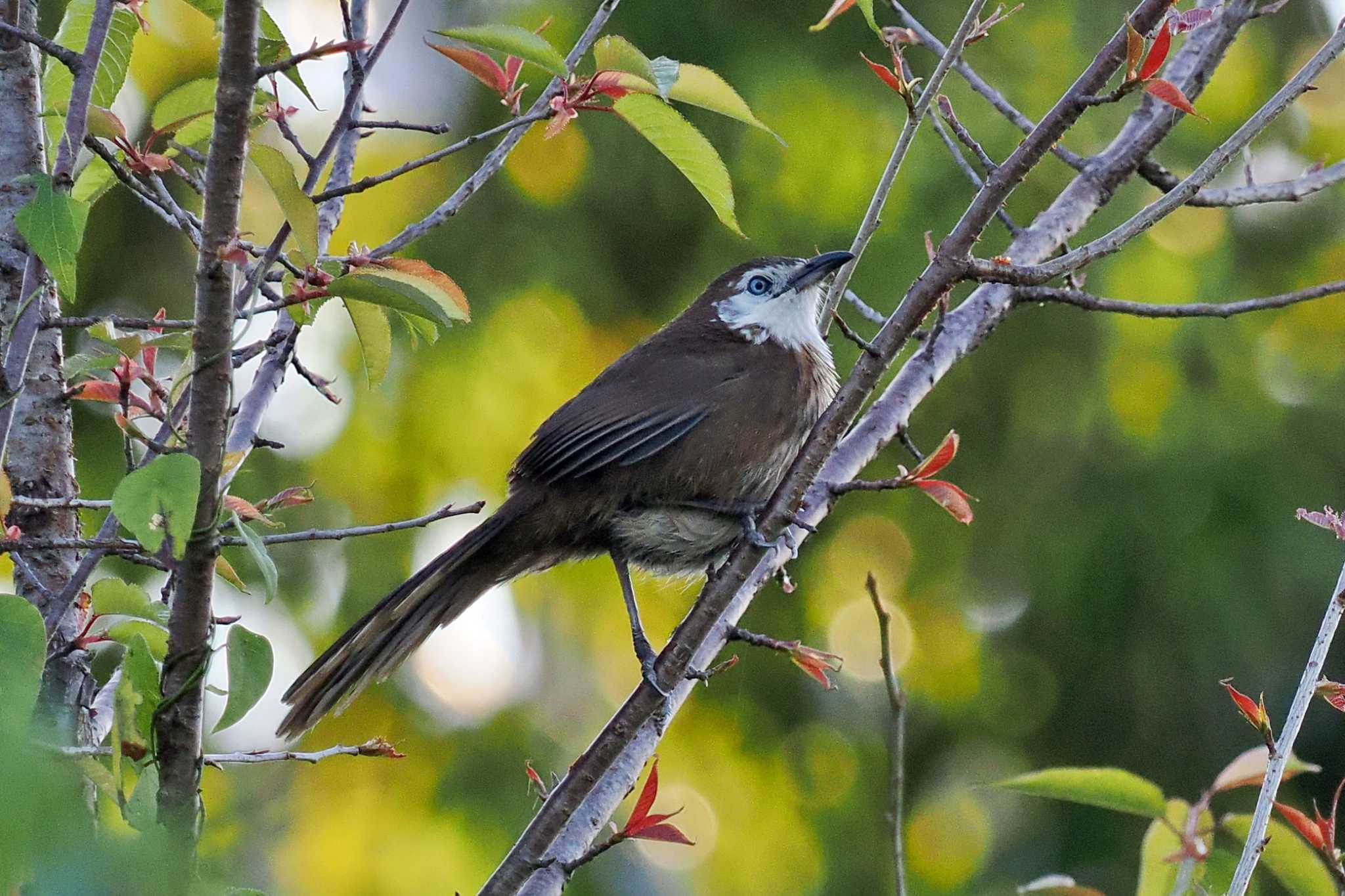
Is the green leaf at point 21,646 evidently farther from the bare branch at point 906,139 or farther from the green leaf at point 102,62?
the bare branch at point 906,139

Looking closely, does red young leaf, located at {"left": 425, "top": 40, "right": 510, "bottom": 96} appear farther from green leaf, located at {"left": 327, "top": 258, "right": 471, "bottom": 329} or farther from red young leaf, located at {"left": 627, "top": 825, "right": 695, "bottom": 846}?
red young leaf, located at {"left": 627, "top": 825, "right": 695, "bottom": 846}

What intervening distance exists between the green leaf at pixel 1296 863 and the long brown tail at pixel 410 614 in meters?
1.97

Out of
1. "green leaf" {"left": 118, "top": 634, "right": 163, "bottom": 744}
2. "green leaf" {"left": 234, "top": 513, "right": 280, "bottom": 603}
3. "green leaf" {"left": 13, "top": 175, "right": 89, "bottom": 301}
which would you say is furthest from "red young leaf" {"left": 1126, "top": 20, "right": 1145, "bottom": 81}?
"green leaf" {"left": 118, "top": 634, "right": 163, "bottom": 744}

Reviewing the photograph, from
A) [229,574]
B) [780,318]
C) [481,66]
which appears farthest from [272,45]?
[780,318]

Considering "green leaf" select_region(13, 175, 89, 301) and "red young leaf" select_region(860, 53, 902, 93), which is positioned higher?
"red young leaf" select_region(860, 53, 902, 93)

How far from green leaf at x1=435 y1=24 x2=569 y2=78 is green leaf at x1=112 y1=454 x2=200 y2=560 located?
0.68 meters

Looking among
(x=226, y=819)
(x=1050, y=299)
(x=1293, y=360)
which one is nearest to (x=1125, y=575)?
(x=1293, y=360)

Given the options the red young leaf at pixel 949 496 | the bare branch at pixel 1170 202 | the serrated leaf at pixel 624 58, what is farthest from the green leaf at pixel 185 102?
the red young leaf at pixel 949 496

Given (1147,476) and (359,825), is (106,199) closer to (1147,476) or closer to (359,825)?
(359,825)

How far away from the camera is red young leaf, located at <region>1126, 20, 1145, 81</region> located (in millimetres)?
2053

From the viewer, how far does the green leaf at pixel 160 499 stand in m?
1.54

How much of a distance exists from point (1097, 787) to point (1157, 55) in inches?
48.2

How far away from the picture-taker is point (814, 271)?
4109mm

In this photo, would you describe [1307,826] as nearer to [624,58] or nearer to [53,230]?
[624,58]
